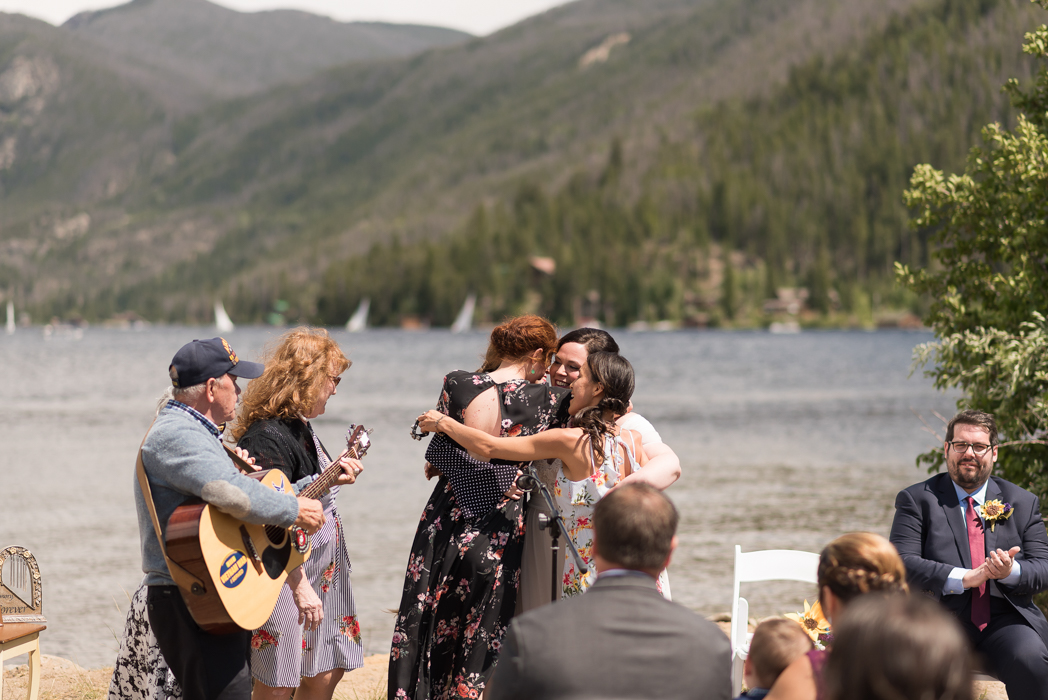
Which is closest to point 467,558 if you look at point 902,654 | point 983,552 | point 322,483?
point 322,483

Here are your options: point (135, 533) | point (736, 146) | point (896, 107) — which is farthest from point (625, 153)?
point (135, 533)

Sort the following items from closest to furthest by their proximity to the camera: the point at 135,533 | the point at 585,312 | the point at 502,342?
the point at 502,342 < the point at 135,533 < the point at 585,312

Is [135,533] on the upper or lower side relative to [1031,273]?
lower

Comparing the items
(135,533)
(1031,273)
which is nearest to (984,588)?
(1031,273)

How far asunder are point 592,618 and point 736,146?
646ft

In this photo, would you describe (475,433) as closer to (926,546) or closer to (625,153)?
(926,546)

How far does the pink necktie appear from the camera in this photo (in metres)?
5.08

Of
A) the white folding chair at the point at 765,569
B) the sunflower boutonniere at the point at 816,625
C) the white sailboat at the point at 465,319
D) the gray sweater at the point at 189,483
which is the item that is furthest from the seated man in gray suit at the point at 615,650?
the white sailboat at the point at 465,319

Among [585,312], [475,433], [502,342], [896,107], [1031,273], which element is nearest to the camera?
[475,433]

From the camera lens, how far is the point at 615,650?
8.77 ft

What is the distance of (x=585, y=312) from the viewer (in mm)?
155500

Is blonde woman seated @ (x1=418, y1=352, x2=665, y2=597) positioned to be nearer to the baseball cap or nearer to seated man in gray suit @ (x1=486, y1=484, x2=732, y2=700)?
the baseball cap

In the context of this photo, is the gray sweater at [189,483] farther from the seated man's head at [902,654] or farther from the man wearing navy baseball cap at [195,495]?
the seated man's head at [902,654]

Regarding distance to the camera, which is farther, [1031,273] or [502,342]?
[1031,273]
